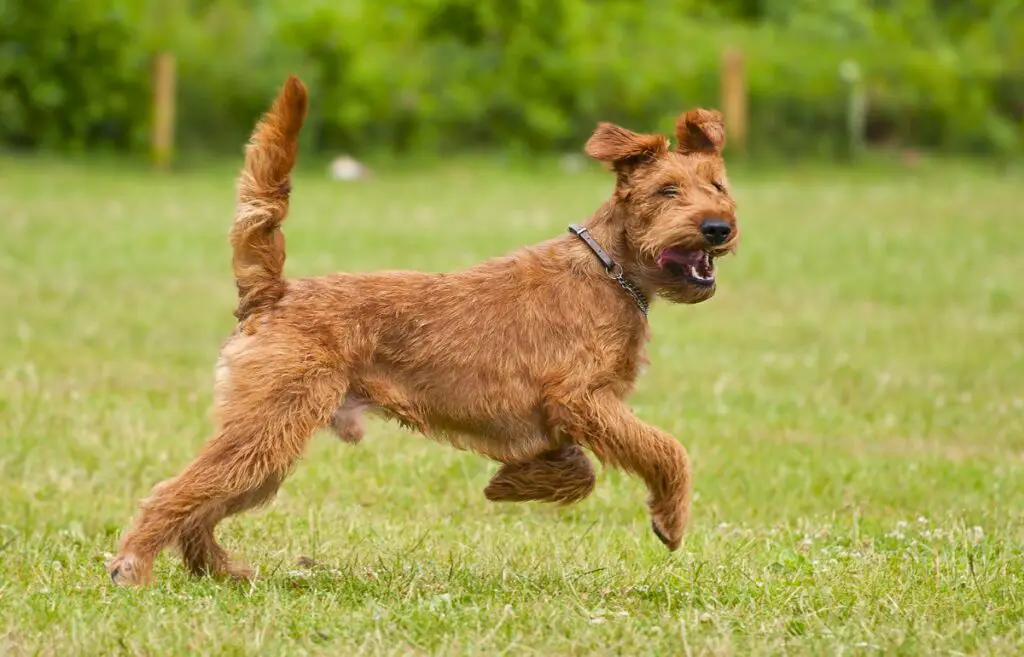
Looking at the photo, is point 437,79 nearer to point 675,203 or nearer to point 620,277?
point 620,277

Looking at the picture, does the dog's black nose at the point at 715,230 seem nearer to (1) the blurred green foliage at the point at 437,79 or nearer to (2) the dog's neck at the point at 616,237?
(2) the dog's neck at the point at 616,237

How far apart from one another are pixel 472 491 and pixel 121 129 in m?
19.1

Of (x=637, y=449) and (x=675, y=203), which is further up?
(x=675, y=203)

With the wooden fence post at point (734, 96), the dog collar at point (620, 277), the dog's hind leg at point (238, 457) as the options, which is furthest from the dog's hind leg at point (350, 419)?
the wooden fence post at point (734, 96)

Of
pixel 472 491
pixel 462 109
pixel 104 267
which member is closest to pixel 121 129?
pixel 462 109

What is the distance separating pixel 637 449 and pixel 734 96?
808 inches

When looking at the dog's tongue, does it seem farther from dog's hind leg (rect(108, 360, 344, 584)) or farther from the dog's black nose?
dog's hind leg (rect(108, 360, 344, 584))

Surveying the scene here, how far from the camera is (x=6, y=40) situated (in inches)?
939

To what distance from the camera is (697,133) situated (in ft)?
18.7

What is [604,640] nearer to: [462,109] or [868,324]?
[868,324]

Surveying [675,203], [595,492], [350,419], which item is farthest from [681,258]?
[595,492]

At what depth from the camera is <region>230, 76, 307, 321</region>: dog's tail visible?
17.6 feet

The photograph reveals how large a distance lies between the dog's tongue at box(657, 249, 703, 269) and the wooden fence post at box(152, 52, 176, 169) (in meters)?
19.4

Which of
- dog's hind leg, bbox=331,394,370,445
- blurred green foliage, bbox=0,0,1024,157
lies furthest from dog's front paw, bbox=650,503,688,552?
blurred green foliage, bbox=0,0,1024,157
